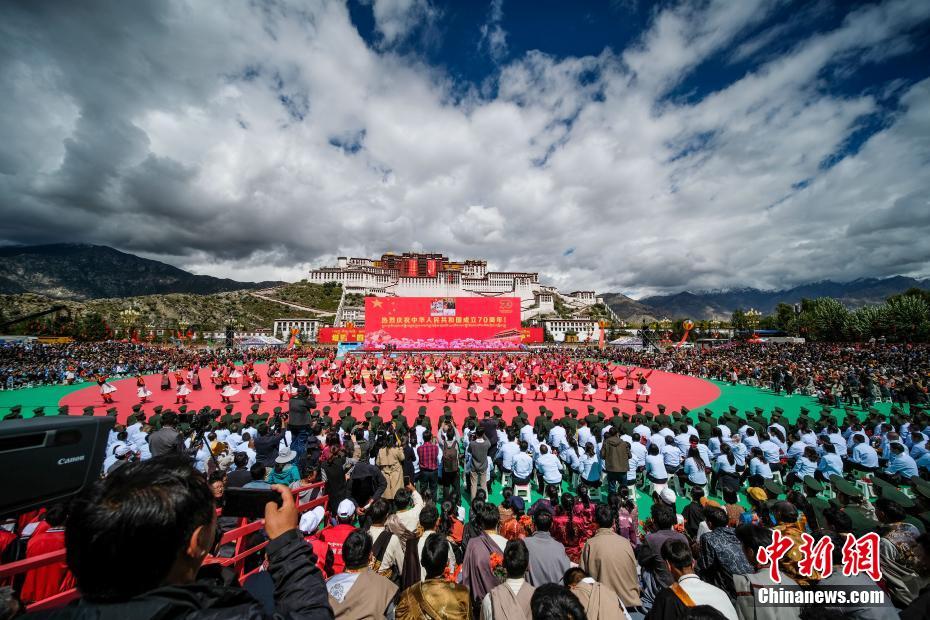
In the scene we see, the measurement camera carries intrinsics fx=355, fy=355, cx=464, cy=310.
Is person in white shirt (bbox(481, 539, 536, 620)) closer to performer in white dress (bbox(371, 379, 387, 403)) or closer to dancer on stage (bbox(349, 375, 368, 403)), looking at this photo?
performer in white dress (bbox(371, 379, 387, 403))

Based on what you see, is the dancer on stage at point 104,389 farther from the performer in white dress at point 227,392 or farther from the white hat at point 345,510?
the white hat at point 345,510

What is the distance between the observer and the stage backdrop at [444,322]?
3812 centimetres

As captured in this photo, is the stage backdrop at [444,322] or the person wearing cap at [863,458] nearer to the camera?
the person wearing cap at [863,458]

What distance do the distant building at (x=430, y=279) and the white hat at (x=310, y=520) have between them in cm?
7569

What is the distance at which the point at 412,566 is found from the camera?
2854 millimetres

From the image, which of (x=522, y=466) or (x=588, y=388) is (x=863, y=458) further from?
(x=588, y=388)

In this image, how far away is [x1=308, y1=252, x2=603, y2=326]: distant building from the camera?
85125mm

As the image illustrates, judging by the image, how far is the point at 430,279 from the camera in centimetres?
8600

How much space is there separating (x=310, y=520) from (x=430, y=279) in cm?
8309

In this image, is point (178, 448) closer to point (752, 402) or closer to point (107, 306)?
point (752, 402)

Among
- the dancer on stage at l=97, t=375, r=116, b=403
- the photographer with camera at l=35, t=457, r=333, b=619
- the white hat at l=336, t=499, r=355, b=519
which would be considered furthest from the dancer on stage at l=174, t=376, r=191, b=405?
the photographer with camera at l=35, t=457, r=333, b=619

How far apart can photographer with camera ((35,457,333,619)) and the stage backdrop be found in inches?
1437

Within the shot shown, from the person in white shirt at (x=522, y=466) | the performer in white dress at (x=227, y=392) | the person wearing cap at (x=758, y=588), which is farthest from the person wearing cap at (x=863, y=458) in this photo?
the performer in white dress at (x=227, y=392)

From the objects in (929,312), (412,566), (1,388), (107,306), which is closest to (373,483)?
(412,566)
